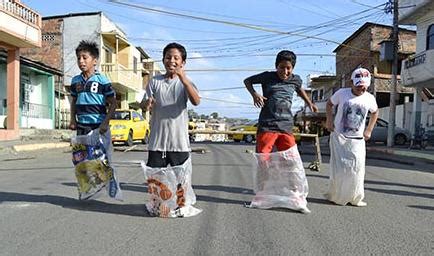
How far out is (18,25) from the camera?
18422mm

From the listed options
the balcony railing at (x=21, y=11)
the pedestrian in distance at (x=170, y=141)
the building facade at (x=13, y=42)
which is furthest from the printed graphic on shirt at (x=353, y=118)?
the balcony railing at (x=21, y=11)

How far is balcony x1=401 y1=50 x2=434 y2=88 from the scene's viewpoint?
2298cm

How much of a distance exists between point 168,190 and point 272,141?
1560 mm

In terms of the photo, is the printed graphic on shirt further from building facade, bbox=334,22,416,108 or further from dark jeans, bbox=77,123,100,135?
building facade, bbox=334,22,416,108

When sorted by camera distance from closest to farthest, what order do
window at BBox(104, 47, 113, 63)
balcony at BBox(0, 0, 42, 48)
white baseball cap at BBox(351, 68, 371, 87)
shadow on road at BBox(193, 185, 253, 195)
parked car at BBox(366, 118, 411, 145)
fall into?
white baseball cap at BBox(351, 68, 371, 87) < shadow on road at BBox(193, 185, 253, 195) < balcony at BBox(0, 0, 42, 48) < parked car at BBox(366, 118, 411, 145) < window at BBox(104, 47, 113, 63)

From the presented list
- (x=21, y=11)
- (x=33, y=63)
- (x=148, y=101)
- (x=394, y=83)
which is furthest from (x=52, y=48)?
(x=148, y=101)

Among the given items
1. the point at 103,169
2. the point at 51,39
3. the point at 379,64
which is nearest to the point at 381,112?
the point at 379,64

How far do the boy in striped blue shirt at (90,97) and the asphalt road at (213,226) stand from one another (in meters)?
1.02

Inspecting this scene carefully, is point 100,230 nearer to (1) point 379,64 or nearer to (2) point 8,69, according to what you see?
(2) point 8,69

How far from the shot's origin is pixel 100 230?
4.93 m

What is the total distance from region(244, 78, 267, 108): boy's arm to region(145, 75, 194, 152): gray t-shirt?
3.37ft

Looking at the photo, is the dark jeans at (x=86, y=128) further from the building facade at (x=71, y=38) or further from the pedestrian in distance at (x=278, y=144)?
the building facade at (x=71, y=38)

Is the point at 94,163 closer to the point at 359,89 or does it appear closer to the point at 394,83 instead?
the point at 359,89

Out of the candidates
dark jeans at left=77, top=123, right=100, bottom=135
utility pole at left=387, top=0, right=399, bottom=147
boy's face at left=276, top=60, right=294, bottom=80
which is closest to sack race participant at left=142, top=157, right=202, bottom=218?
dark jeans at left=77, top=123, right=100, bottom=135
